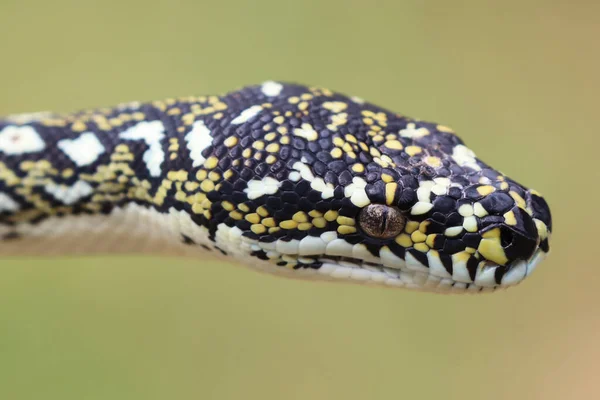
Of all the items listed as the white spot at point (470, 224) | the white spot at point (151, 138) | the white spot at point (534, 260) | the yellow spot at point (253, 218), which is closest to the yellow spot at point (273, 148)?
the yellow spot at point (253, 218)

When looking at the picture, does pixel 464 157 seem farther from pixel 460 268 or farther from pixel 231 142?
pixel 231 142

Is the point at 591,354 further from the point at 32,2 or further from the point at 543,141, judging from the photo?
the point at 32,2

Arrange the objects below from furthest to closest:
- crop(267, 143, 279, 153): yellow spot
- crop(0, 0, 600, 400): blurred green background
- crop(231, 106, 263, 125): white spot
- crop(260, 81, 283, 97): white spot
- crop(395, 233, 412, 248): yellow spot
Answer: crop(0, 0, 600, 400): blurred green background
crop(260, 81, 283, 97): white spot
crop(231, 106, 263, 125): white spot
crop(267, 143, 279, 153): yellow spot
crop(395, 233, 412, 248): yellow spot

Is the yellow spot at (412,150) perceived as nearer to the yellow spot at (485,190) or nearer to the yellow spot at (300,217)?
the yellow spot at (485,190)

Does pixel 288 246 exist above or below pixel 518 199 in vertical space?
below

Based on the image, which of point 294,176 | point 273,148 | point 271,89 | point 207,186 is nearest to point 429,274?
point 294,176

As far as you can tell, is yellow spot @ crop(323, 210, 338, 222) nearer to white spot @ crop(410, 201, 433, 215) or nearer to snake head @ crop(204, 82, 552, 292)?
snake head @ crop(204, 82, 552, 292)

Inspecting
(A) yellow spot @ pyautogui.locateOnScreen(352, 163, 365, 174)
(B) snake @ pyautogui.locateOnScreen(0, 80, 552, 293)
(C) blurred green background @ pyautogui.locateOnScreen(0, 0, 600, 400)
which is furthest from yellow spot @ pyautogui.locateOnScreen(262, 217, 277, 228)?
(C) blurred green background @ pyautogui.locateOnScreen(0, 0, 600, 400)
